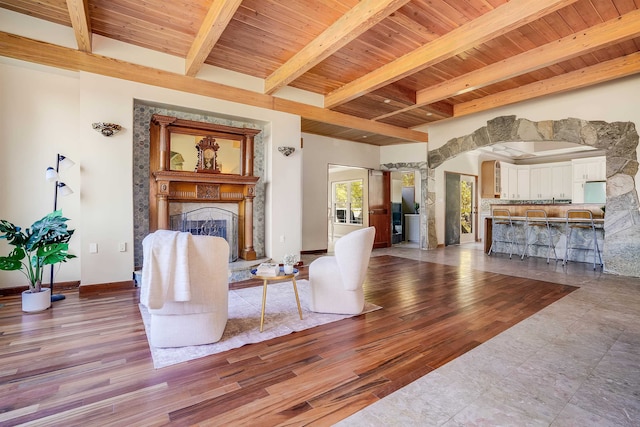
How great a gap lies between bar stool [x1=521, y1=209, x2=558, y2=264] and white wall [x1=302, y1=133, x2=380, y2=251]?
4282mm

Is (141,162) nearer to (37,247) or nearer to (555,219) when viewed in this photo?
(37,247)

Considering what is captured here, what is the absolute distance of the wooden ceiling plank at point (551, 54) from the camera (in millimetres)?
3475

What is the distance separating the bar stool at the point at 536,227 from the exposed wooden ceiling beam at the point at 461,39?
13.9ft

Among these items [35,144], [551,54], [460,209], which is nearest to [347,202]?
[460,209]

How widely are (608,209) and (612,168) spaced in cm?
68

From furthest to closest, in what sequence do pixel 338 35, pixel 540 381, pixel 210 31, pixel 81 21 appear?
1. pixel 338 35
2. pixel 210 31
3. pixel 81 21
4. pixel 540 381

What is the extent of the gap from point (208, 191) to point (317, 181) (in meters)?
3.06

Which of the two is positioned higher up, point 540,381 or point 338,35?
point 338,35

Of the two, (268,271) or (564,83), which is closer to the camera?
(268,271)

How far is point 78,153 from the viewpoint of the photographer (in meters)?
4.11

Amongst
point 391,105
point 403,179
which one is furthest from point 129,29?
point 403,179

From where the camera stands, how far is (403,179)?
10.3 meters

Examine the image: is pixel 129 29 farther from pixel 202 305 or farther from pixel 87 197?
pixel 202 305

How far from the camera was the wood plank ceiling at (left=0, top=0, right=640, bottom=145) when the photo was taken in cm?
326
